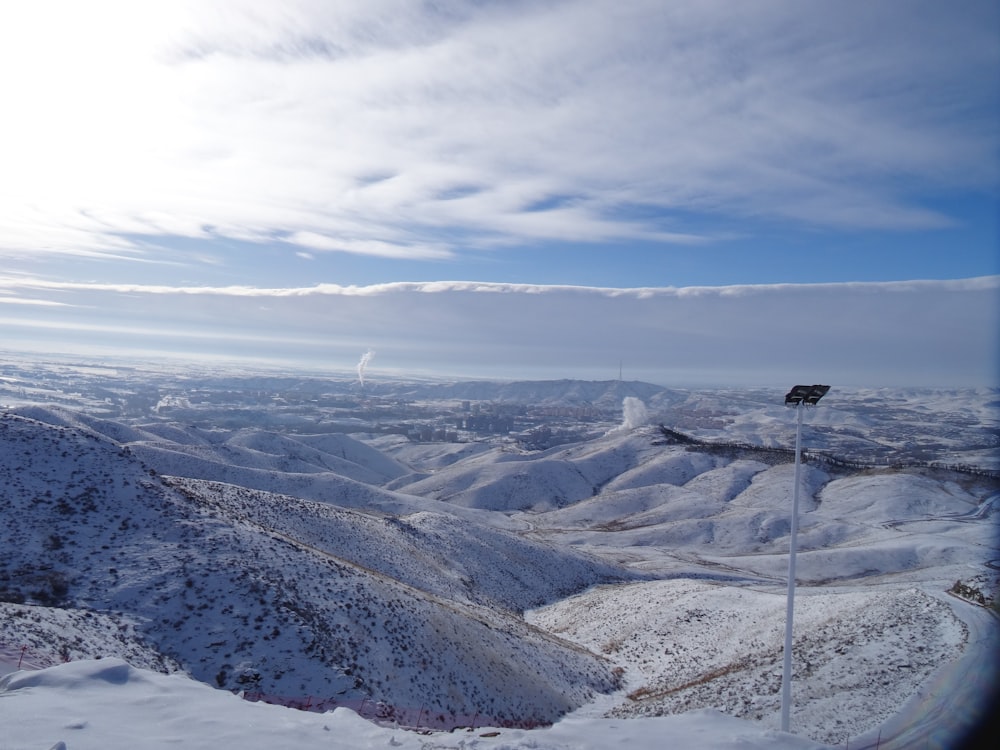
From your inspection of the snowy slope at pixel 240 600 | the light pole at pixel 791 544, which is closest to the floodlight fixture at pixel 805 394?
the light pole at pixel 791 544

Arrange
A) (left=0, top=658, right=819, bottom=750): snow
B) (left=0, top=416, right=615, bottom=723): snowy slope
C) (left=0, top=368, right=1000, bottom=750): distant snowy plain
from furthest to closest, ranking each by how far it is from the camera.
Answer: (left=0, top=416, right=615, bottom=723): snowy slope
(left=0, top=368, right=1000, bottom=750): distant snowy plain
(left=0, top=658, right=819, bottom=750): snow

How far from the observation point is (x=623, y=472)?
4862 inches

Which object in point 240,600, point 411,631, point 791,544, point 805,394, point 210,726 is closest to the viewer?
point 210,726

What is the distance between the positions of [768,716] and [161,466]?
66683mm

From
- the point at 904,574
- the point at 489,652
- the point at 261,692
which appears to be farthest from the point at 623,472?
the point at 261,692

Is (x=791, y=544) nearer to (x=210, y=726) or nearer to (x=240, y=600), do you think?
(x=210, y=726)

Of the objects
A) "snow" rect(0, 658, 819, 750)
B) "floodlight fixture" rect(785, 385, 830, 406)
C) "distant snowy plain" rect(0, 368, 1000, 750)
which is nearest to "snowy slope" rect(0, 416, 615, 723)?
"distant snowy plain" rect(0, 368, 1000, 750)

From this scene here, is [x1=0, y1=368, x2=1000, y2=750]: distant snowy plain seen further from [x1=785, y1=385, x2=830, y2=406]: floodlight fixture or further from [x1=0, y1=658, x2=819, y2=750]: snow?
[x1=785, y1=385, x2=830, y2=406]: floodlight fixture

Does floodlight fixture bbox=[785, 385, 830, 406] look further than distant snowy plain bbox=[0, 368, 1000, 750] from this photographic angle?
Yes

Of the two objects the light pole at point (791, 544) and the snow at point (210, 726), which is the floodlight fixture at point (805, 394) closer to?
the light pole at point (791, 544)

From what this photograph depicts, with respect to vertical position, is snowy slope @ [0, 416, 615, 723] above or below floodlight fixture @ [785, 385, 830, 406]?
below

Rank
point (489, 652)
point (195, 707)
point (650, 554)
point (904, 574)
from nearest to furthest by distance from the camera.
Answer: point (195, 707), point (489, 652), point (904, 574), point (650, 554)

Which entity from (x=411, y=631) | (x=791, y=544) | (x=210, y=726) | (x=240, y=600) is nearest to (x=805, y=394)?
(x=791, y=544)

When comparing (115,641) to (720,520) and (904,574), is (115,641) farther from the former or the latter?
(720,520)
